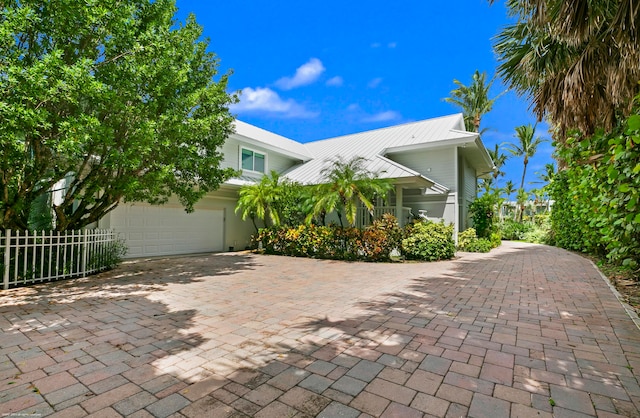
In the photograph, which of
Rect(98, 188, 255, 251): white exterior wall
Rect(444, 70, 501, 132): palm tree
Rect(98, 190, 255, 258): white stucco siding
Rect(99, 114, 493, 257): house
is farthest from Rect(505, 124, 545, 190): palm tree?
Rect(98, 190, 255, 258): white stucco siding

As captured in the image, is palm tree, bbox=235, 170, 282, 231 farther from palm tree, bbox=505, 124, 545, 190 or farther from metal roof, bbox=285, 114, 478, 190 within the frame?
palm tree, bbox=505, 124, 545, 190

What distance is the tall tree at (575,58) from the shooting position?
13.9 ft

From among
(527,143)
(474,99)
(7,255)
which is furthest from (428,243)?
(527,143)

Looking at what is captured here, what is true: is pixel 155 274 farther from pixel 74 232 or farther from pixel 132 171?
pixel 132 171

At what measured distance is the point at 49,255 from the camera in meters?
6.75

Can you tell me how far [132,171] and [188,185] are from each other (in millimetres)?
1750

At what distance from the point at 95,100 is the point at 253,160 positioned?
32.7 ft

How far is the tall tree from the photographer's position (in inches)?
167

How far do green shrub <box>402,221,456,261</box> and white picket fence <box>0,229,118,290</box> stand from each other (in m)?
9.52

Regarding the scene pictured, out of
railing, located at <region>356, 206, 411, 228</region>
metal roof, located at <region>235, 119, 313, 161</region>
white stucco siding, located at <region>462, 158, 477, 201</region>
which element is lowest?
railing, located at <region>356, 206, 411, 228</region>

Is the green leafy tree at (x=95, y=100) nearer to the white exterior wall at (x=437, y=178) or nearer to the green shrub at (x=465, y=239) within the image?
the white exterior wall at (x=437, y=178)

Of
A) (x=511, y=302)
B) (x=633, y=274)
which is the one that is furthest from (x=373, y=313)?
(x=633, y=274)

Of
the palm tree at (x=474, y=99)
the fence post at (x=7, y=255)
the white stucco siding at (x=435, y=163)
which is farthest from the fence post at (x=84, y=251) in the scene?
the palm tree at (x=474, y=99)

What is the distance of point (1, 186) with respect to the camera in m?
6.14
